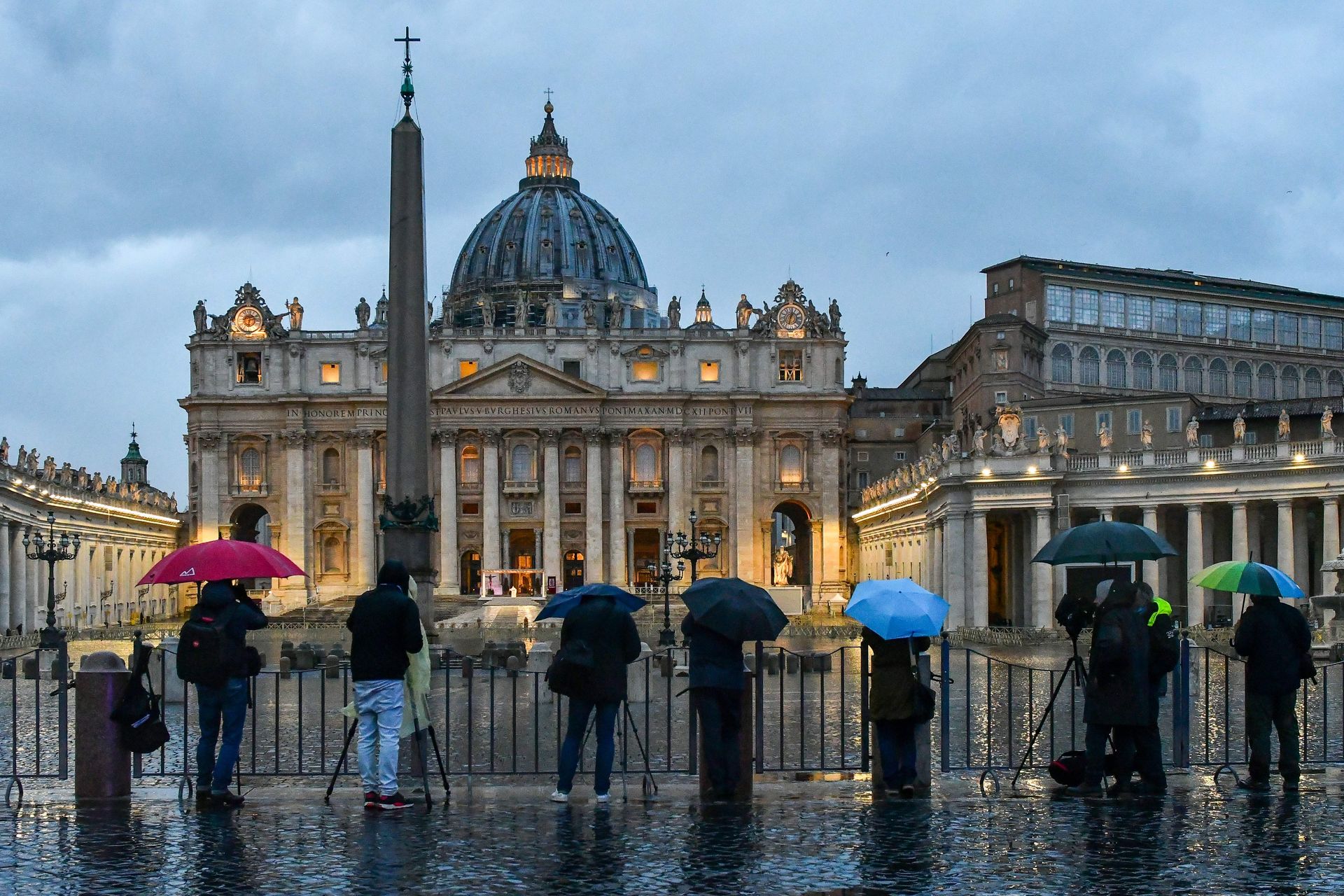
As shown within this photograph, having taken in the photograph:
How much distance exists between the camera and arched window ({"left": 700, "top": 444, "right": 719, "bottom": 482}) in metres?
94.9

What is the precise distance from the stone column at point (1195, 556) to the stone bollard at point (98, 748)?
4405 centimetres

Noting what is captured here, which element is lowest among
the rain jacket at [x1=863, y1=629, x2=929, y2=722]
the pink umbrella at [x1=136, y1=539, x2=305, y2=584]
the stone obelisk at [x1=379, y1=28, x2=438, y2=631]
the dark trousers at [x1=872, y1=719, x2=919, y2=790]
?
the dark trousers at [x1=872, y1=719, x2=919, y2=790]

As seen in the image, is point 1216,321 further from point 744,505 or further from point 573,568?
point 573,568

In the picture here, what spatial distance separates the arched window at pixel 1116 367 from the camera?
86312 mm

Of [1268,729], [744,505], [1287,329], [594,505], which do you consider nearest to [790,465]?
[744,505]

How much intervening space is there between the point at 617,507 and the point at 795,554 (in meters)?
21.5

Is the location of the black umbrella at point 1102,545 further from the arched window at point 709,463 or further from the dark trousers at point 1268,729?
the arched window at point 709,463

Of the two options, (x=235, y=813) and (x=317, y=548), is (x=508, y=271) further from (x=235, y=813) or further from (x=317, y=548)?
(x=235, y=813)

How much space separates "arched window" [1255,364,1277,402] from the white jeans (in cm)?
8345

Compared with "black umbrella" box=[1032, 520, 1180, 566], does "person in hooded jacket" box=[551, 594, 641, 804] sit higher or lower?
lower

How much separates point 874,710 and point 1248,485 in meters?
42.0

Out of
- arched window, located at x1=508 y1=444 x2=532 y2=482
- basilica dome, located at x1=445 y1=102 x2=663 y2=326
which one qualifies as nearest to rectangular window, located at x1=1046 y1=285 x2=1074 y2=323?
arched window, located at x1=508 y1=444 x2=532 y2=482

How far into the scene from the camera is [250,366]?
9488 cm

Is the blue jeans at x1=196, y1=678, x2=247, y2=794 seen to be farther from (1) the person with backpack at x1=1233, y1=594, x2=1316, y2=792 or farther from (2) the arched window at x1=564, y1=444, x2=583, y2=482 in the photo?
(2) the arched window at x1=564, y1=444, x2=583, y2=482
